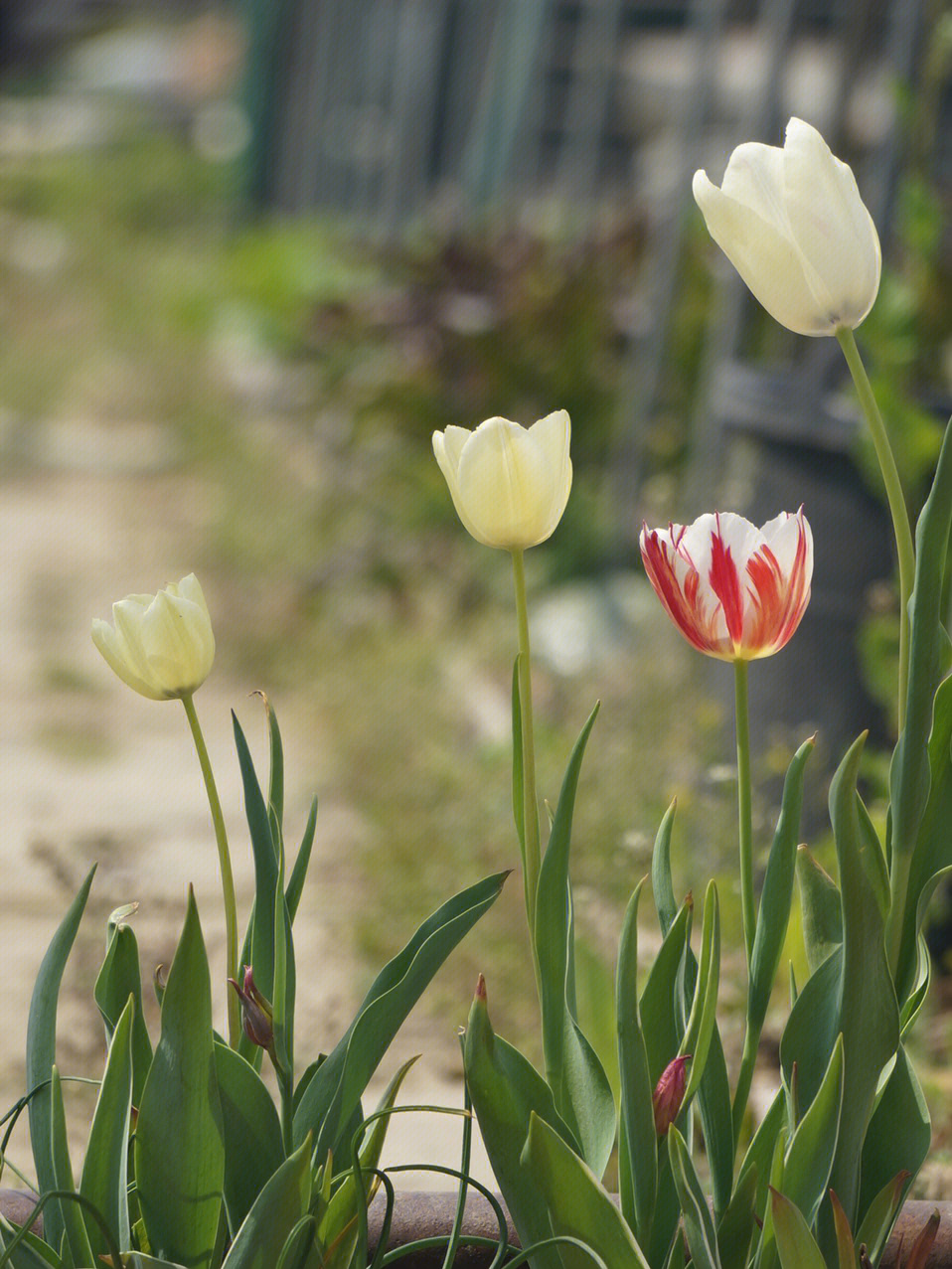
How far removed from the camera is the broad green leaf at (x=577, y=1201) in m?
0.68

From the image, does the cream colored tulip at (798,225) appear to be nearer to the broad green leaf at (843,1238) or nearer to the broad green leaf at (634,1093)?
the broad green leaf at (634,1093)

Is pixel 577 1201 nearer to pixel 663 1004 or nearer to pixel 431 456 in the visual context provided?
pixel 663 1004

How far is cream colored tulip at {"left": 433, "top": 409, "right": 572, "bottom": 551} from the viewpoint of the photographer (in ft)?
2.33

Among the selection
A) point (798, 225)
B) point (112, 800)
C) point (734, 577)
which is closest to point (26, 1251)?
point (734, 577)

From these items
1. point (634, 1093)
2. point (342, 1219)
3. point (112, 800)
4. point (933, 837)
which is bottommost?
point (112, 800)

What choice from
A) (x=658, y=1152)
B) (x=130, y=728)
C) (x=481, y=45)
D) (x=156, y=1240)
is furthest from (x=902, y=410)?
(x=481, y=45)

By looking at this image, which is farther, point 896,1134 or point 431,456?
point 431,456

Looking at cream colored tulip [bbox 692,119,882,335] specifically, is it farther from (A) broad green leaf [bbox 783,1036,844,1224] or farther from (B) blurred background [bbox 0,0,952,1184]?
(B) blurred background [bbox 0,0,952,1184]

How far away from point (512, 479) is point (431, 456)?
10.7ft

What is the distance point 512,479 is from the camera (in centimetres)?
72

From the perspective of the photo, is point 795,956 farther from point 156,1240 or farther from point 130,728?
point 130,728

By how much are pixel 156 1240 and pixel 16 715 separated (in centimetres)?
247

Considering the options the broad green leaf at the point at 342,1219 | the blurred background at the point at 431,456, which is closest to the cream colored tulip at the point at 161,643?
the broad green leaf at the point at 342,1219

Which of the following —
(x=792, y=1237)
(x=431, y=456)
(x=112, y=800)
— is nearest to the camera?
(x=792, y=1237)
